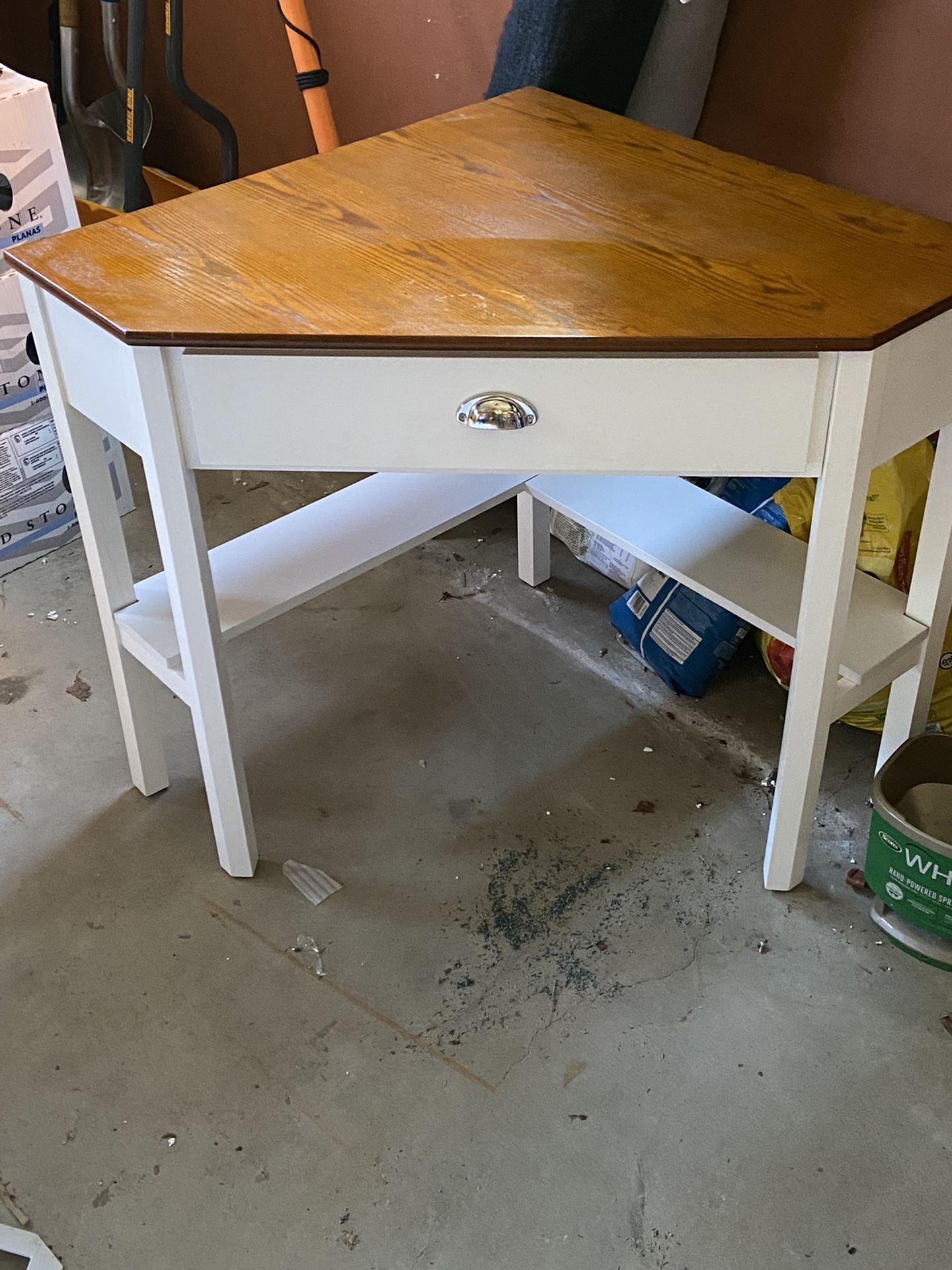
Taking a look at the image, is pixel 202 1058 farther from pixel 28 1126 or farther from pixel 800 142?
pixel 800 142

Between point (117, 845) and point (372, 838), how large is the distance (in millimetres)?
347

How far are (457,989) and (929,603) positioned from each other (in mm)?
752

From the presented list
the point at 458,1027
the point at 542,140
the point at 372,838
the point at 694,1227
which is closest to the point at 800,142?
the point at 542,140

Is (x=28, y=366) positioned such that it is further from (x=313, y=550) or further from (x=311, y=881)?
(x=311, y=881)

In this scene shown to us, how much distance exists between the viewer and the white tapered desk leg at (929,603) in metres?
1.50

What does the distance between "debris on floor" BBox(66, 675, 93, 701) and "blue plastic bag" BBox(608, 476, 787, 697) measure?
2.82 ft

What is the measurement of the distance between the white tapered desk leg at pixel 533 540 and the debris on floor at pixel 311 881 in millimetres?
706

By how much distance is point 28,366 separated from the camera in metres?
2.13

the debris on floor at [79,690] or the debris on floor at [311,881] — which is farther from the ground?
the debris on floor at [79,690]

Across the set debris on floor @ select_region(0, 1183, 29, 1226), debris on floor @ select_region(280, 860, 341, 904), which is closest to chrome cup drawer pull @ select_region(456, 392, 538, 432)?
debris on floor @ select_region(280, 860, 341, 904)

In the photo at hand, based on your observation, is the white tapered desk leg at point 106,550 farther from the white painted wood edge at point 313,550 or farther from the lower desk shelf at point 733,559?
the lower desk shelf at point 733,559

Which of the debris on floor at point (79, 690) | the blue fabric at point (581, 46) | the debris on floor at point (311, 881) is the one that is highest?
the blue fabric at point (581, 46)

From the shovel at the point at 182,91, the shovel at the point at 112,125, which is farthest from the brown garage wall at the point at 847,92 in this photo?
the shovel at the point at 112,125

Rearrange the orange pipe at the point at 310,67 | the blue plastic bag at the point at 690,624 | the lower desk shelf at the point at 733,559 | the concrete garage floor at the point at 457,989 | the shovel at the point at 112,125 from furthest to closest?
the shovel at the point at 112,125
the orange pipe at the point at 310,67
the blue plastic bag at the point at 690,624
the lower desk shelf at the point at 733,559
the concrete garage floor at the point at 457,989
